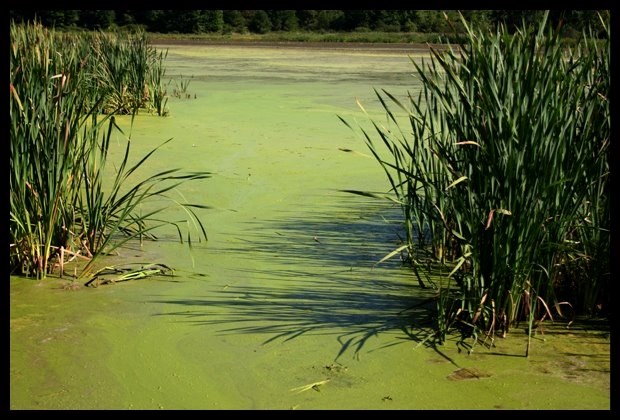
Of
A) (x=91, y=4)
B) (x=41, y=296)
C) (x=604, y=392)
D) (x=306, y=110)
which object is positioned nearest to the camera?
(x=604, y=392)

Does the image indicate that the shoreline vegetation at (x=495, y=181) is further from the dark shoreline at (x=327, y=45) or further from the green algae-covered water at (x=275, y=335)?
the dark shoreline at (x=327, y=45)

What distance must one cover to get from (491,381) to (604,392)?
0.26 metres

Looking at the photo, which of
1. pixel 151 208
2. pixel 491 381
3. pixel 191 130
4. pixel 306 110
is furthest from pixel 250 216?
pixel 306 110

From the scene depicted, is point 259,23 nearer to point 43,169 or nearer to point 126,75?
point 126,75

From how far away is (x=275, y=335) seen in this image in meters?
2.57

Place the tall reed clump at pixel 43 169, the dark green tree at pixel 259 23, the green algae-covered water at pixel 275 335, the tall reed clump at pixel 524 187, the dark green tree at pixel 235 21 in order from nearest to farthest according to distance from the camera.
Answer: the green algae-covered water at pixel 275 335
the tall reed clump at pixel 524 187
the tall reed clump at pixel 43 169
the dark green tree at pixel 235 21
the dark green tree at pixel 259 23

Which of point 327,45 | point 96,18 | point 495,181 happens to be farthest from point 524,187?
point 96,18

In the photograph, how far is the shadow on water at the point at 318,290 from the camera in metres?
2.65

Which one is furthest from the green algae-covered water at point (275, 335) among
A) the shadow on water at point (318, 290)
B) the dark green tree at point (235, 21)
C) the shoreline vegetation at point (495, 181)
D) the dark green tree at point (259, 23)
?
the dark green tree at point (259, 23)

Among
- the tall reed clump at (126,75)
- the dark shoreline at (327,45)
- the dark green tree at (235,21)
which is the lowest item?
the dark shoreline at (327,45)

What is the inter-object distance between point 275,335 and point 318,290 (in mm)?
445

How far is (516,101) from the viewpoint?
2.52m

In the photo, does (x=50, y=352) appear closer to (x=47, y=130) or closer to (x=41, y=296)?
(x=41, y=296)

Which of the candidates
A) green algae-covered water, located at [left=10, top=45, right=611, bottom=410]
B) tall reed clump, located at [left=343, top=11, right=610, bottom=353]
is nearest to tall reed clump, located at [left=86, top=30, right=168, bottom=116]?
green algae-covered water, located at [left=10, top=45, right=611, bottom=410]
